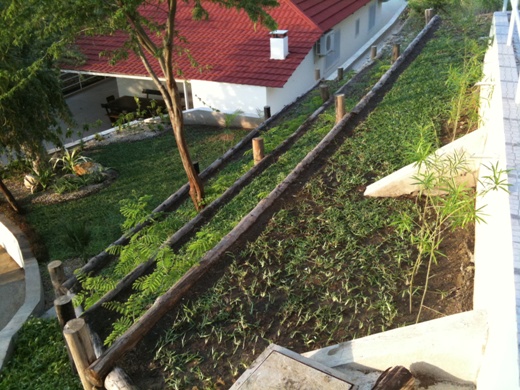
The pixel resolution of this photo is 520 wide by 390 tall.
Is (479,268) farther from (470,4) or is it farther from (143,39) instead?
(470,4)

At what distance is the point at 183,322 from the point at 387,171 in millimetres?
3896

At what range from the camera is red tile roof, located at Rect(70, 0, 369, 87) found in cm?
1680

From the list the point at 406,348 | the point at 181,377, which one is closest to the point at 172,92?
the point at 181,377

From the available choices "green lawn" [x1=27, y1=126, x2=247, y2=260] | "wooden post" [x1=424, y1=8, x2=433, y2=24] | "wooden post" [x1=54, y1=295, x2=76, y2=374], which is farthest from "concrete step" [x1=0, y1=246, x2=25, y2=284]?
"wooden post" [x1=424, y1=8, x2=433, y2=24]

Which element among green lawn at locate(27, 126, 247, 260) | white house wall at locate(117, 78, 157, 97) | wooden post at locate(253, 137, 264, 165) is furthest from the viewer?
white house wall at locate(117, 78, 157, 97)

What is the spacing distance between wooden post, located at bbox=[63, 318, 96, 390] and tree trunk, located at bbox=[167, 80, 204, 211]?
4790mm

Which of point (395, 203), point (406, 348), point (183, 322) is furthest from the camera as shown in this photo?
point (395, 203)

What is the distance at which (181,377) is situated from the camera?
5141mm

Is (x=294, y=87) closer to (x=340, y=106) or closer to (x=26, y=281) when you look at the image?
(x=340, y=106)

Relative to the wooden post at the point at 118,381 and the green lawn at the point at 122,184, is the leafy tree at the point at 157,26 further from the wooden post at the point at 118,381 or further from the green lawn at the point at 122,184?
the wooden post at the point at 118,381

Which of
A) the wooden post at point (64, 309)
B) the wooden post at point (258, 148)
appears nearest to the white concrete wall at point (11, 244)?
the wooden post at point (64, 309)

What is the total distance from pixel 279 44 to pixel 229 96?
2.23 m

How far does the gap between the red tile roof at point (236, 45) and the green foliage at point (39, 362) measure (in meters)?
10.1

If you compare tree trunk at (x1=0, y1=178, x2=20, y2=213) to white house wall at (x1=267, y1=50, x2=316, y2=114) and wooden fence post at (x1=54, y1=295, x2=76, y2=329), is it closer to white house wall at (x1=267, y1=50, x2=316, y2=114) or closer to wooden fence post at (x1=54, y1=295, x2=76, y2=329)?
wooden fence post at (x1=54, y1=295, x2=76, y2=329)
